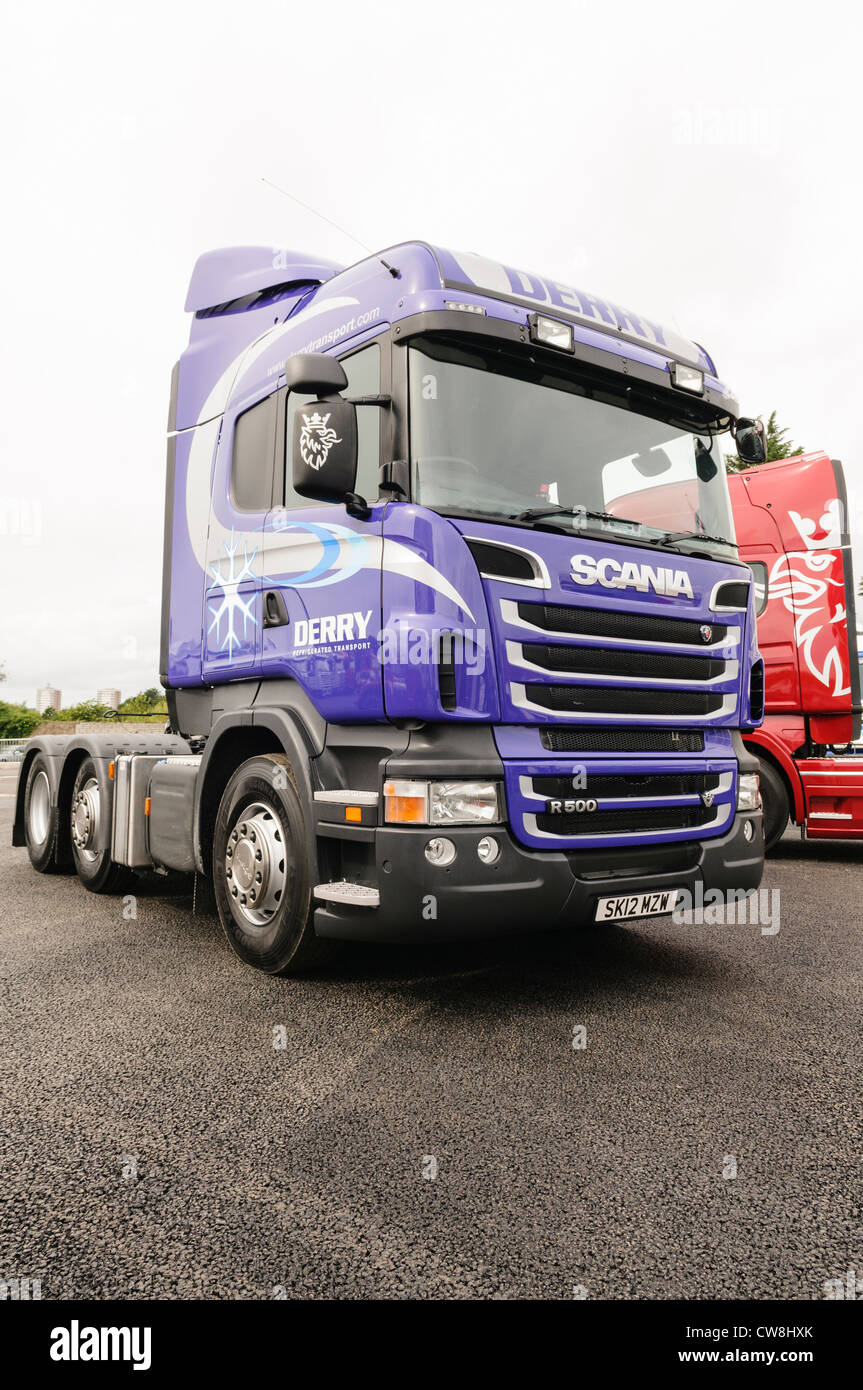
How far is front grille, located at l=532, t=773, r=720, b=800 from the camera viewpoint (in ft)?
11.7

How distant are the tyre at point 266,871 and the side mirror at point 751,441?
3050mm

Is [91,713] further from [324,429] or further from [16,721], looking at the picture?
[16,721]

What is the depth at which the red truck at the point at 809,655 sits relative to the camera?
7.73 metres

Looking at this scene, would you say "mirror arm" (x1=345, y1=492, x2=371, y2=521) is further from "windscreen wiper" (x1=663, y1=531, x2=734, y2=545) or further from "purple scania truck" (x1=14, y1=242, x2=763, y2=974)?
"windscreen wiper" (x1=663, y1=531, x2=734, y2=545)

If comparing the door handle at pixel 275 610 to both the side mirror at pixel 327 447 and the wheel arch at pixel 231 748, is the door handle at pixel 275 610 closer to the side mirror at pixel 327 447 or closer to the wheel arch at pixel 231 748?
the wheel arch at pixel 231 748

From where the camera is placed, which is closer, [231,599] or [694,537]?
[694,537]

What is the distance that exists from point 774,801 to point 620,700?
4.72 metres

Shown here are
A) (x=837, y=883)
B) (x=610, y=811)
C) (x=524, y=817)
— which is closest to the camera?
(x=524, y=817)

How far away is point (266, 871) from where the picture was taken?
407 centimetres

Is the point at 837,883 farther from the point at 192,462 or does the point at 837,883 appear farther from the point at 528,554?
the point at 192,462

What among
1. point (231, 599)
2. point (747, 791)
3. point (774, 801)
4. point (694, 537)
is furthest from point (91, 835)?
point (774, 801)

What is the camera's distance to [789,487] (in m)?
7.96

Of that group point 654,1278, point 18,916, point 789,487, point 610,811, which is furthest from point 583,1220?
point 789,487
